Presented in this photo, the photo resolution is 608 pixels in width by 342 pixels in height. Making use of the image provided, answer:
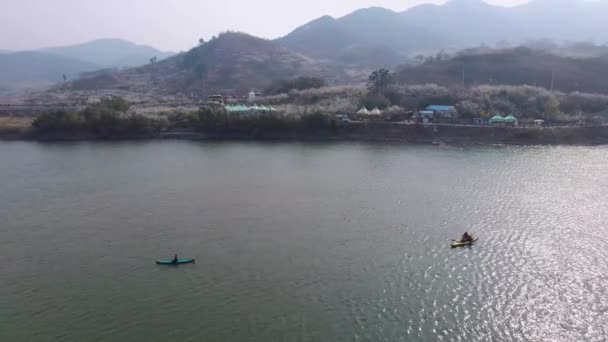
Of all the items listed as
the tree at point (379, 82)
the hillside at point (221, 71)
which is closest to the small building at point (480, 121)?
the tree at point (379, 82)

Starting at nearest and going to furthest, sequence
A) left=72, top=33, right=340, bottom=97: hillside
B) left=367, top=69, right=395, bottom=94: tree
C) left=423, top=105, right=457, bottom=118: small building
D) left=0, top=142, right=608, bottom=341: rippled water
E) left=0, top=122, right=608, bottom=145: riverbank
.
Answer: left=0, top=142, right=608, bottom=341: rippled water < left=0, top=122, right=608, bottom=145: riverbank < left=423, top=105, right=457, bottom=118: small building < left=367, top=69, right=395, bottom=94: tree < left=72, top=33, right=340, bottom=97: hillside

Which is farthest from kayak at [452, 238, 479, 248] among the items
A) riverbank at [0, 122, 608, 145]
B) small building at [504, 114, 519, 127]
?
small building at [504, 114, 519, 127]

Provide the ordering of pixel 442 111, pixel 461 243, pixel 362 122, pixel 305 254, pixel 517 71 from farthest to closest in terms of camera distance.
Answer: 1. pixel 517 71
2. pixel 442 111
3. pixel 362 122
4. pixel 461 243
5. pixel 305 254

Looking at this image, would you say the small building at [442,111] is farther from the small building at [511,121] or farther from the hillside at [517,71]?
the hillside at [517,71]

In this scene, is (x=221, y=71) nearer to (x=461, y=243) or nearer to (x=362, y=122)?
(x=362, y=122)

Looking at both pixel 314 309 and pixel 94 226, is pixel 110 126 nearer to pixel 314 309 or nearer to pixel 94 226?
pixel 94 226

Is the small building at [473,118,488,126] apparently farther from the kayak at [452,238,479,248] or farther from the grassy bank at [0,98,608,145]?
the kayak at [452,238,479,248]

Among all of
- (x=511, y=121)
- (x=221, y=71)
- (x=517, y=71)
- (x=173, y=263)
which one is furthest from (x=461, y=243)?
(x=221, y=71)
